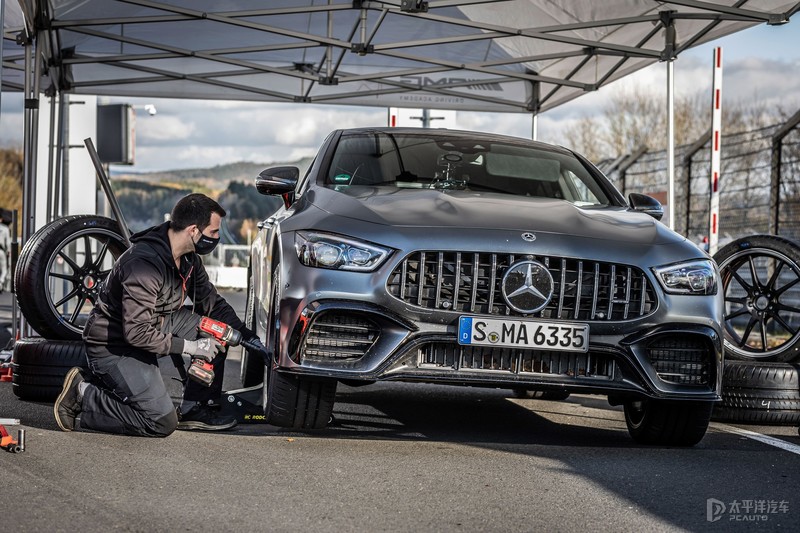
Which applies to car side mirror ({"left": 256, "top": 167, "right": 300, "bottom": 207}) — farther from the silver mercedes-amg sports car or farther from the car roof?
the car roof

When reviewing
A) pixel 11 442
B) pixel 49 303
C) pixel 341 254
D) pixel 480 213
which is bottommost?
pixel 11 442

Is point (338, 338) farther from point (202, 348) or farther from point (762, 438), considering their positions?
point (762, 438)

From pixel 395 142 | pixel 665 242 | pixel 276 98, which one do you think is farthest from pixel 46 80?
pixel 665 242

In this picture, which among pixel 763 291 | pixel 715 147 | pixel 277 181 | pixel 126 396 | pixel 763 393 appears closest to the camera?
pixel 126 396

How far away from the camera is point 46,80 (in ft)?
42.0

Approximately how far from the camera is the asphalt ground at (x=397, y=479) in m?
3.95

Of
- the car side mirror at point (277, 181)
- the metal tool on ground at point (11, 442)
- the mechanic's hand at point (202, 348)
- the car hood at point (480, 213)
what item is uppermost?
the car side mirror at point (277, 181)

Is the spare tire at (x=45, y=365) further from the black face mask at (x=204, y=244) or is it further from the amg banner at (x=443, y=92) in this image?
the amg banner at (x=443, y=92)

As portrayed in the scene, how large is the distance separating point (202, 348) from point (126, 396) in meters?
0.49

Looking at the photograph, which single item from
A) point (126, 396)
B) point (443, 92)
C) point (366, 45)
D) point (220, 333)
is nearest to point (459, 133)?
point (220, 333)

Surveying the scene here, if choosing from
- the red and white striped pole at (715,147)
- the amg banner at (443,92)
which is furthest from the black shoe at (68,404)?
the amg banner at (443,92)

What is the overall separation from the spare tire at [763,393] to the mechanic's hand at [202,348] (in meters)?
3.08

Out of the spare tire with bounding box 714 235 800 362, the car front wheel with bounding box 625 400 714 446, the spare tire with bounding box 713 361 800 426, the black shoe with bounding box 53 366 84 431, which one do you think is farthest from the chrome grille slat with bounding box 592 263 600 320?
the black shoe with bounding box 53 366 84 431

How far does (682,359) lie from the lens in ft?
18.1
